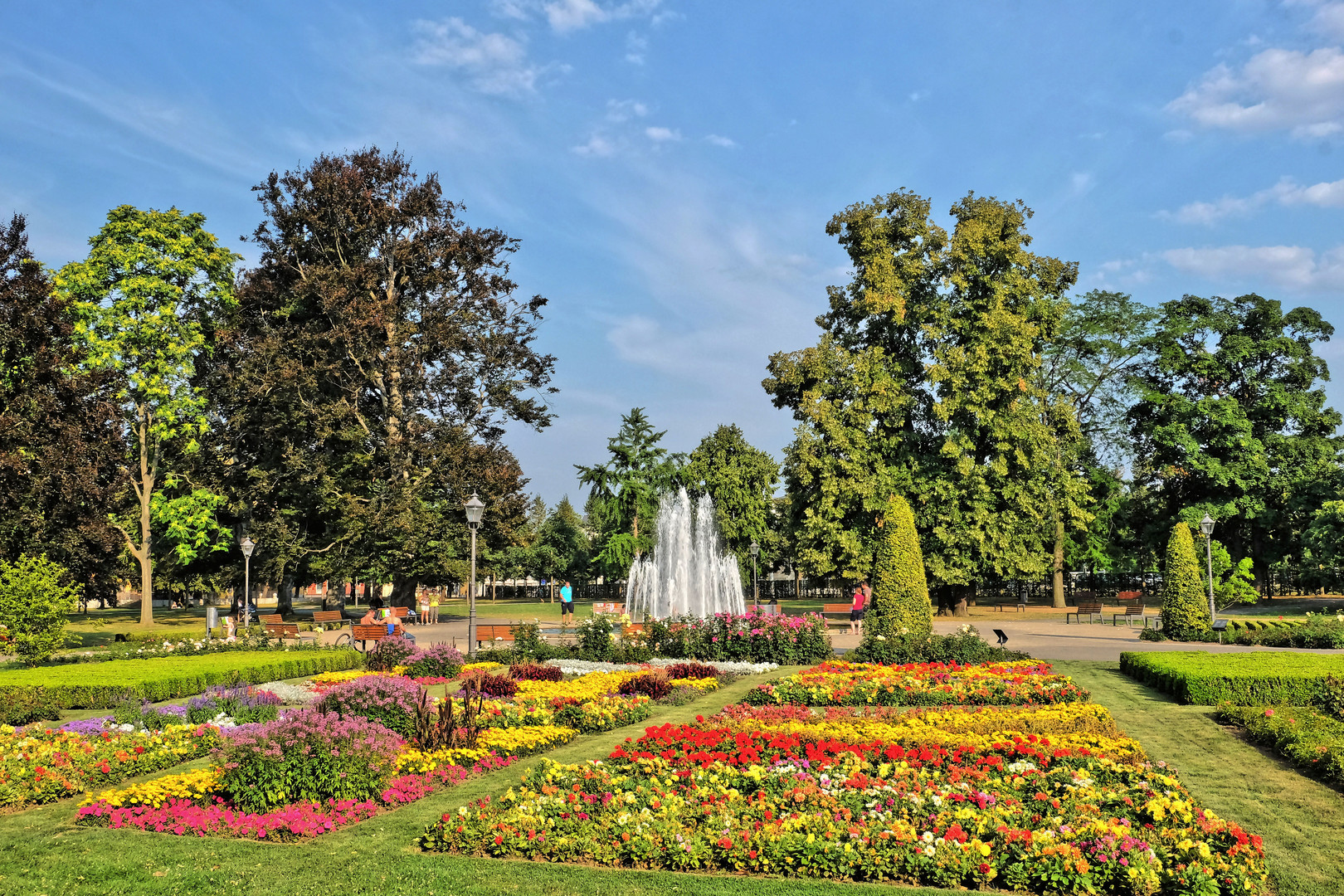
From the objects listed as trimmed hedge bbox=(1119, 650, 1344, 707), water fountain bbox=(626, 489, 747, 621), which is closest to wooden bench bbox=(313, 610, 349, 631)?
water fountain bbox=(626, 489, 747, 621)

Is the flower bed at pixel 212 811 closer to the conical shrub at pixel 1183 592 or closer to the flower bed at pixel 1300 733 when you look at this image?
the flower bed at pixel 1300 733

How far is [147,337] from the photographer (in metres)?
30.7

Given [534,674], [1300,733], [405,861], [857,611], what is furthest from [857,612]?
[405,861]

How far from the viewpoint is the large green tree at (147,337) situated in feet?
98.7

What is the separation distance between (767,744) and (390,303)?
1099 inches

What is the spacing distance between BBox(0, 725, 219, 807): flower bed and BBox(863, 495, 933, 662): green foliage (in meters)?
13.2

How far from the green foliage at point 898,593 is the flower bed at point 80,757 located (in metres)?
13.2

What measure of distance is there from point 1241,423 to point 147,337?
42.9 m

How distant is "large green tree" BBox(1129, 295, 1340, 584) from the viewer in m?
37.7

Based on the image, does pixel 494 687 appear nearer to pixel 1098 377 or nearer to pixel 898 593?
pixel 898 593

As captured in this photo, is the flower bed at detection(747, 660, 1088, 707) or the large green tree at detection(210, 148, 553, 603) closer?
the flower bed at detection(747, 660, 1088, 707)

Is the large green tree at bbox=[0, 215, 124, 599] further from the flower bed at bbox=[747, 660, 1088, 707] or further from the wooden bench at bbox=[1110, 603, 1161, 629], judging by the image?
the wooden bench at bbox=[1110, 603, 1161, 629]

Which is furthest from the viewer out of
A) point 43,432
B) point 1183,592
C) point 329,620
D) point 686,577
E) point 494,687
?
point 329,620

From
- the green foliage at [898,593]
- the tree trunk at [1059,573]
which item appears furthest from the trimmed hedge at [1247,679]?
the tree trunk at [1059,573]
